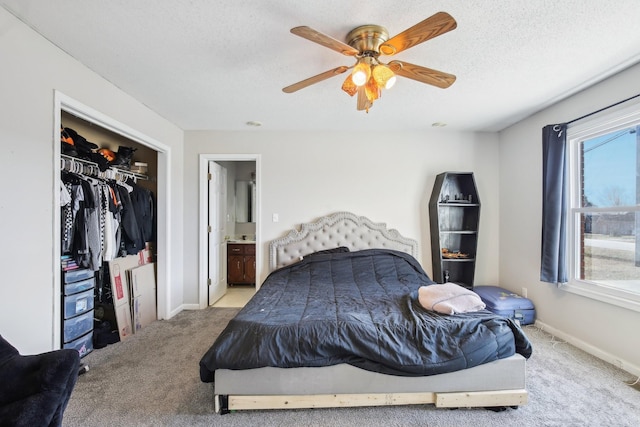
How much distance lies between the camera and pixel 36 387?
3.61 feet

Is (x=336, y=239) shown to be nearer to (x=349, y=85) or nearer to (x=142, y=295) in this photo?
(x=349, y=85)

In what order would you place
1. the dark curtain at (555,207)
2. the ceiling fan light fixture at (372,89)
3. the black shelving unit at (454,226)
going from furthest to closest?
the black shelving unit at (454,226) → the dark curtain at (555,207) → the ceiling fan light fixture at (372,89)

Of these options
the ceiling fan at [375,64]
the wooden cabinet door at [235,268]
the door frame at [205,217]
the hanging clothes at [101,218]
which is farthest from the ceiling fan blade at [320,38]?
the wooden cabinet door at [235,268]

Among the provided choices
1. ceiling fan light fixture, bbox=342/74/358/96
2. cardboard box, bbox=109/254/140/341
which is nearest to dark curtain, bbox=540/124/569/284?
ceiling fan light fixture, bbox=342/74/358/96

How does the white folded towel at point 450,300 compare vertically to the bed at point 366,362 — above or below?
above

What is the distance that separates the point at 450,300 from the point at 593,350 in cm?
163

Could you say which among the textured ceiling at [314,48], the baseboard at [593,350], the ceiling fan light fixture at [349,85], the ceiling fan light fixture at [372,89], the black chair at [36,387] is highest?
the textured ceiling at [314,48]

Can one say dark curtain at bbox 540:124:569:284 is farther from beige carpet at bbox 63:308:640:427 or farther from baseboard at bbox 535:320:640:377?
beige carpet at bbox 63:308:640:427

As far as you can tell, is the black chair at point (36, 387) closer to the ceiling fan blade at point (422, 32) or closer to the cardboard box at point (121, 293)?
the cardboard box at point (121, 293)

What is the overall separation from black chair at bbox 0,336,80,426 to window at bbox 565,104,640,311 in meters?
3.69

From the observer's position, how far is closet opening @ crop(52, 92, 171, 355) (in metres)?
2.23

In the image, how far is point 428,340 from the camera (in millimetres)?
1694

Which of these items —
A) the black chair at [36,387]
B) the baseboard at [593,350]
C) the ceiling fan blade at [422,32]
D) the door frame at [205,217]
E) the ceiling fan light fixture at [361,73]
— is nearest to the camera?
the black chair at [36,387]

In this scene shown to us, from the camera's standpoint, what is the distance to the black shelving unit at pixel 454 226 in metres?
Answer: 3.45
